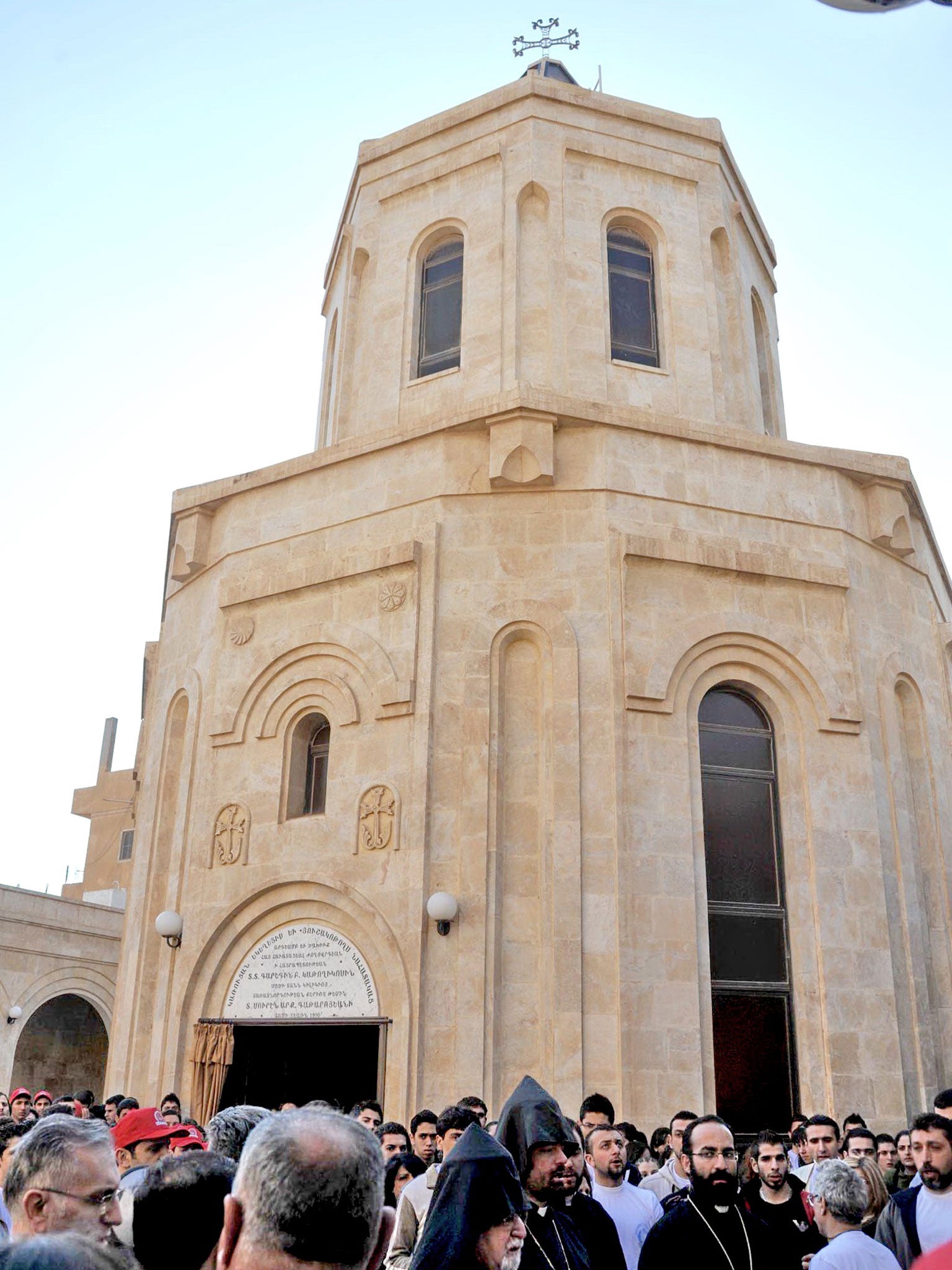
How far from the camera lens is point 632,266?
17.7 metres

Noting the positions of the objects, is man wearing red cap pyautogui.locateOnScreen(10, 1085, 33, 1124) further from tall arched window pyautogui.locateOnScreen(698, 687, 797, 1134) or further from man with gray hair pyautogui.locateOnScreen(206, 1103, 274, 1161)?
man with gray hair pyautogui.locateOnScreen(206, 1103, 274, 1161)

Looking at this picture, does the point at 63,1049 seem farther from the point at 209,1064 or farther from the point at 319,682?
the point at 319,682

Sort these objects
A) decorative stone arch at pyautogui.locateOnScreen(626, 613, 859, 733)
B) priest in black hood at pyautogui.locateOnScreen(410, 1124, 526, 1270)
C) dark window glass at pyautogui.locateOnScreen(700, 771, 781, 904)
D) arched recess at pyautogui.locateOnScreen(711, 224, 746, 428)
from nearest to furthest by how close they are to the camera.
Result: priest in black hood at pyautogui.locateOnScreen(410, 1124, 526, 1270), dark window glass at pyautogui.locateOnScreen(700, 771, 781, 904), decorative stone arch at pyautogui.locateOnScreen(626, 613, 859, 733), arched recess at pyautogui.locateOnScreen(711, 224, 746, 428)

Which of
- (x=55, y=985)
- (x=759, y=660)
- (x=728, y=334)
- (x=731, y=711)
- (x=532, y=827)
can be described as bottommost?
(x=55, y=985)

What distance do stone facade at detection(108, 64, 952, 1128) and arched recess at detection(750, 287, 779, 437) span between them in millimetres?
2408

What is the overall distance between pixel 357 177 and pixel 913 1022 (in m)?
14.5

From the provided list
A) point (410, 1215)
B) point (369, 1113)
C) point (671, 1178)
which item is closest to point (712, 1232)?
point (410, 1215)

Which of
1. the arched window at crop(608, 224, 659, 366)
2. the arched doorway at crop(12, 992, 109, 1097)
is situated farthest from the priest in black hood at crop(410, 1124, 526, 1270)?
the arched doorway at crop(12, 992, 109, 1097)

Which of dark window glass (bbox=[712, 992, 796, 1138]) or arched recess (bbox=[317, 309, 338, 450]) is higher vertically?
arched recess (bbox=[317, 309, 338, 450])

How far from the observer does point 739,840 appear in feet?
44.8

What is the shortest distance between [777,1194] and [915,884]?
27.3ft

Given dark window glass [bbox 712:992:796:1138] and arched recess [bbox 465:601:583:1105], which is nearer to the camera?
arched recess [bbox 465:601:583:1105]

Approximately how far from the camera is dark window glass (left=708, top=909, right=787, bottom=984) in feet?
42.8

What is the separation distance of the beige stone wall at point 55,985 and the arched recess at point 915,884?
1523cm
